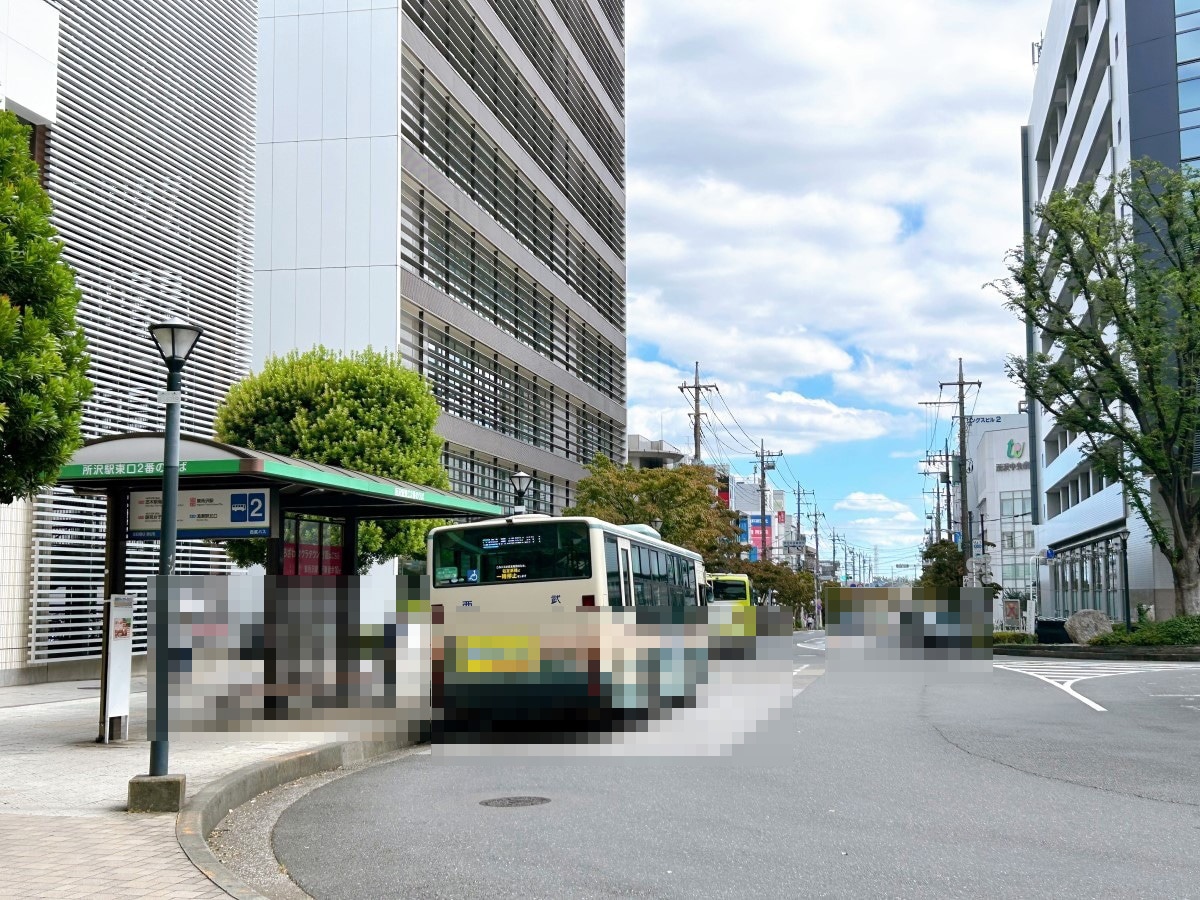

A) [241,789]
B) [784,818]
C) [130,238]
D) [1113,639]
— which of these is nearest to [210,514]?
[241,789]

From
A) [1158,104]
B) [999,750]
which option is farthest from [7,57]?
[1158,104]

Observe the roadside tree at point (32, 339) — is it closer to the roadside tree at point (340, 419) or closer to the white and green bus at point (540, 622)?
the white and green bus at point (540, 622)

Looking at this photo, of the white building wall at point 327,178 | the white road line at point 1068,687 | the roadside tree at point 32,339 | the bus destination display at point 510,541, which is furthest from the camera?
the white building wall at point 327,178

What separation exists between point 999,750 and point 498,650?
19.4 feet

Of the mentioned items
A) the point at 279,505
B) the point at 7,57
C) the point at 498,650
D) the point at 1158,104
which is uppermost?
the point at 1158,104

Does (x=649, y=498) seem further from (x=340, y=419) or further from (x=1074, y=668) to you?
(x=340, y=419)

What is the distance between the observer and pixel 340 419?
2747 cm

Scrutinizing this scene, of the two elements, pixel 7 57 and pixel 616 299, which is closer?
pixel 7 57

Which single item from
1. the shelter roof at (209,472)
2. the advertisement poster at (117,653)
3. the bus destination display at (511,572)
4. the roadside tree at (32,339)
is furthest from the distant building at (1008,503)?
the roadside tree at (32,339)

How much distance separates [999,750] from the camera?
1339 centimetres

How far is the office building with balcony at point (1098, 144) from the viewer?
4375 centimetres

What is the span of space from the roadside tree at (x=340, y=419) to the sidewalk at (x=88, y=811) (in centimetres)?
1090

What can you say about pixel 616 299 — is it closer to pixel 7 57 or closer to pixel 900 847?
pixel 7 57

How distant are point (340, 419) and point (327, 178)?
11533 millimetres
